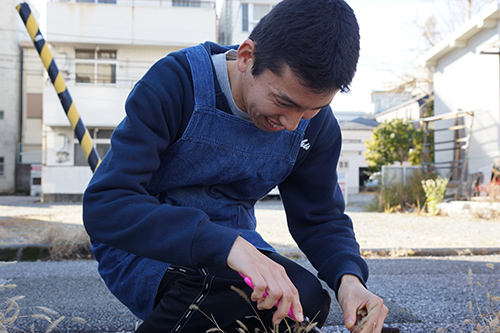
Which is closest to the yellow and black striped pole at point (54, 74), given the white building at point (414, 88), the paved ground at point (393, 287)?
the paved ground at point (393, 287)

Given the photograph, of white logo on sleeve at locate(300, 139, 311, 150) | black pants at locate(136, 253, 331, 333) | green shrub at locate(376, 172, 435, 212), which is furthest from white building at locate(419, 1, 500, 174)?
black pants at locate(136, 253, 331, 333)

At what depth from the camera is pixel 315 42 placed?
4.00 ft

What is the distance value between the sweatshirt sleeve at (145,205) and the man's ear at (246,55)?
0.77 ft

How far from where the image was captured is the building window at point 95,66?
16484 mm

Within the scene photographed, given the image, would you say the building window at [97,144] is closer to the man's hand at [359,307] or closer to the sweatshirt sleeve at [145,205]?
the sweatshirt sleeve at [145,205]

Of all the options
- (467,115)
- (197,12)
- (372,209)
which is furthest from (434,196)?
(197,12)

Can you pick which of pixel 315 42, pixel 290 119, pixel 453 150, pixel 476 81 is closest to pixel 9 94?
pixel 453 150

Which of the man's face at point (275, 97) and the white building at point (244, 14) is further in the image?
the white building at point (244, 14)

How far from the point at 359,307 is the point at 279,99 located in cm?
70

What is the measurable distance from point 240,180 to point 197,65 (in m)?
0.46

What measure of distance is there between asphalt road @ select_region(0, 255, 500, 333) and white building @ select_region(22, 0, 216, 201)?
12.8 metres

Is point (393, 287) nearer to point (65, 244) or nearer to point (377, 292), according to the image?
point (377, 292)

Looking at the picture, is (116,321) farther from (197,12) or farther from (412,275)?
(197,12)

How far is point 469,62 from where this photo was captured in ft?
→ 39.5
